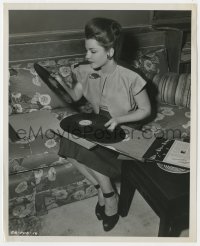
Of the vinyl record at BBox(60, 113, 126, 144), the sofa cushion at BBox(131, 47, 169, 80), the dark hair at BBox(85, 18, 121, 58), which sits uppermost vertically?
the dark hair at BBox(85, 18, 121, 58)

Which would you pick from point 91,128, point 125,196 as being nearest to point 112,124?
point 91,128

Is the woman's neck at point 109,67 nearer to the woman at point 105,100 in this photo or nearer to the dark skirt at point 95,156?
the woman at point 105,100

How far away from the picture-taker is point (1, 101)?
3.70ft

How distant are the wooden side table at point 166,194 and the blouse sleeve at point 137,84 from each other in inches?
12.4

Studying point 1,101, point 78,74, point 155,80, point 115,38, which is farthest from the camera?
point 155,80

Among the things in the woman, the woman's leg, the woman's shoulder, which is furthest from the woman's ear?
the woman's leg

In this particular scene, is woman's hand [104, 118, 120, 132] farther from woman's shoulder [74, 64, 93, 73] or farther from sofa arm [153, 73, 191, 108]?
sofa arm [153, 73, 191, 108]

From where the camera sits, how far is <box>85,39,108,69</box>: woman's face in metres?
1.23

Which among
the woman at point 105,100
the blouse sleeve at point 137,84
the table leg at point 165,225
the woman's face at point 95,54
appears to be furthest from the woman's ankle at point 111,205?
the woman's face at point 95,54

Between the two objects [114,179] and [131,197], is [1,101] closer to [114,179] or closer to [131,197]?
[114,179]

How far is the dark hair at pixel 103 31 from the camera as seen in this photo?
3.94ft

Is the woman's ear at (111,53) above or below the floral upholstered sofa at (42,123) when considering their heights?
above

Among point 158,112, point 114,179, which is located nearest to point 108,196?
point 114,179

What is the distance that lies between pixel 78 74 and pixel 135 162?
47 cm
